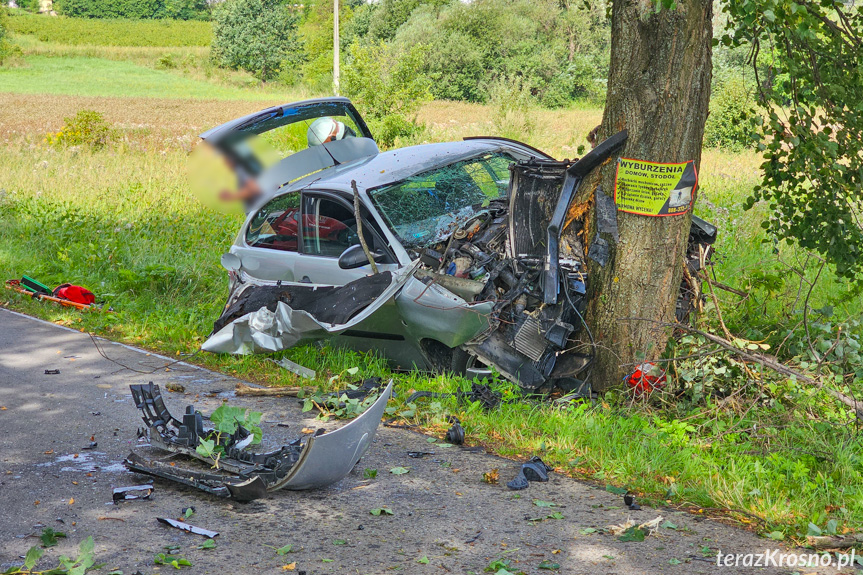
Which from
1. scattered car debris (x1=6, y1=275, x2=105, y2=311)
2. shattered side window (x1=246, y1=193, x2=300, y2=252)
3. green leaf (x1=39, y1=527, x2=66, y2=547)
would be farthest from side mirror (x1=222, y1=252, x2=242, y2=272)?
green leaf (x1=39, y1=527, x2=66, y2=547)

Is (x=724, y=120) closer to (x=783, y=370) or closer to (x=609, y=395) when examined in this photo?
(x=609, y=395)

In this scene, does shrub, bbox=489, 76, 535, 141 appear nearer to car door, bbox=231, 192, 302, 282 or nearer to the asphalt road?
car door, bbox=231, 192, 302, 282

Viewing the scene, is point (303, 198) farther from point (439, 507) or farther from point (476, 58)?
point (476, 58)

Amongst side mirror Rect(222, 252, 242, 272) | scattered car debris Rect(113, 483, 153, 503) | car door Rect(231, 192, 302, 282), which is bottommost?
scattered car debris Rect(113, 483, 153, 503)

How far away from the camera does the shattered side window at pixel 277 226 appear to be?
6.60 meters

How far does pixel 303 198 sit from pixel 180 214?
6.02m

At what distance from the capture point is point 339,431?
390 cm

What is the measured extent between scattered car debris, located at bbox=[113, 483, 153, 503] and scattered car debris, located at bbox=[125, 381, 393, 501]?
0.11 meters

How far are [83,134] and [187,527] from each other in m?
16.0

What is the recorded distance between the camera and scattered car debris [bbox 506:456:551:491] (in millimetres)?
4156

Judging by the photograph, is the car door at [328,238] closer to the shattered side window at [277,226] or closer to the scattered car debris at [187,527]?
the shattered side window at [277,226]

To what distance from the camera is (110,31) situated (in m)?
70.6

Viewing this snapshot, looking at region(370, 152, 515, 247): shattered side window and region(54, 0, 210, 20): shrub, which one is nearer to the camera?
region(370, 152, 515, 247): shattered side window

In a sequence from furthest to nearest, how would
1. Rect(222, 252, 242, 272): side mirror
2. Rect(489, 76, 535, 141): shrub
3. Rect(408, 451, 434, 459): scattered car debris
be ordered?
Rect(489, 76, 535, 141): shrub → Rect(222, 252, 242, 272): side mirror → Rect(408, 451, 434, 459): scattered car debris
